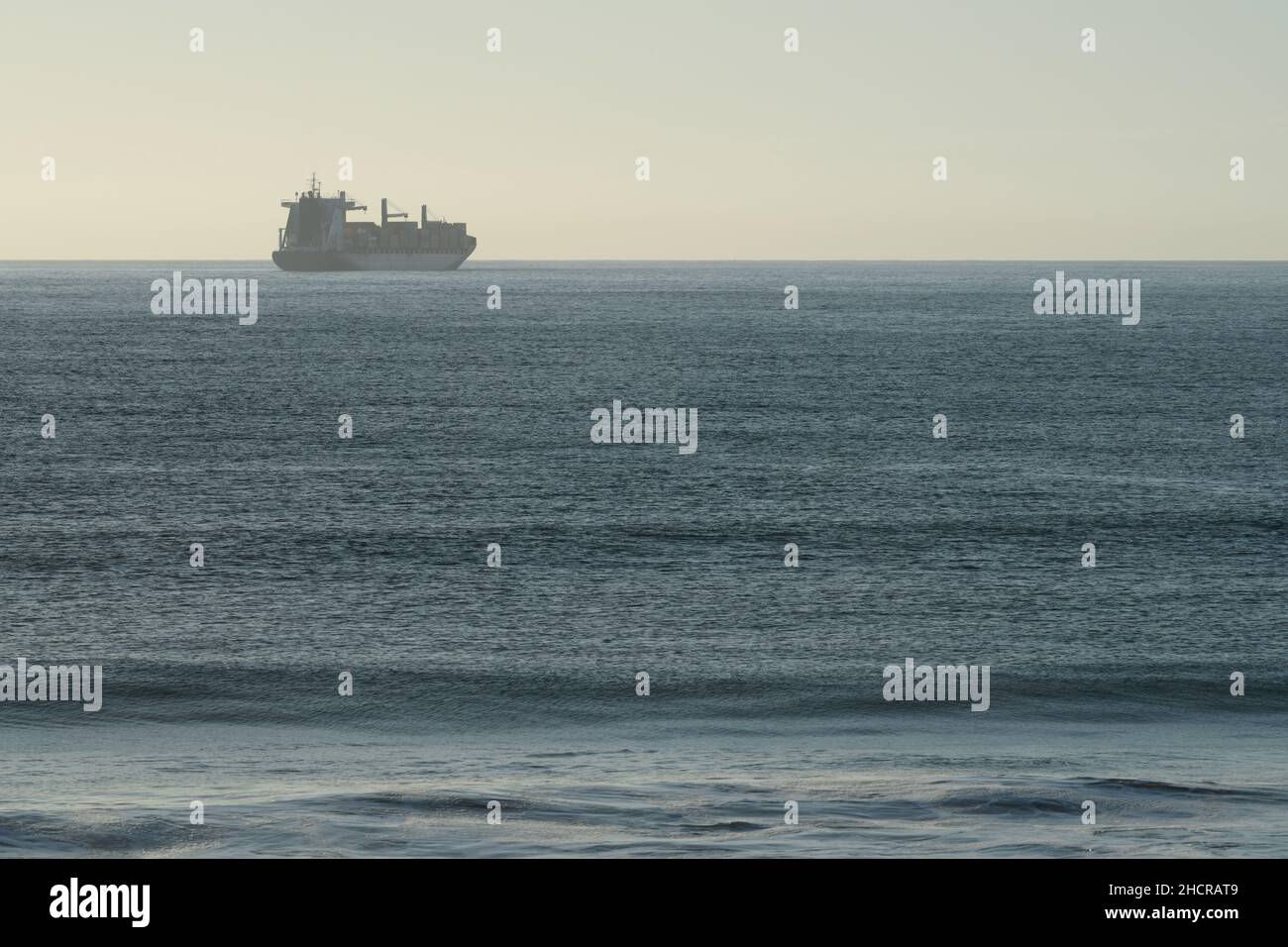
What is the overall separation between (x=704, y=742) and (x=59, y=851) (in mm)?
14286

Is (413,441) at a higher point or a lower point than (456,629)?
higher

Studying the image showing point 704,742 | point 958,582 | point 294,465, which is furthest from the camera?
point 294,465

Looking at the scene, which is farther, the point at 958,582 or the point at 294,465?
the point at 294,465

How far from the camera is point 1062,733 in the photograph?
33.1 m

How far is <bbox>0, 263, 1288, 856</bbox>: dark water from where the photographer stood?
75.9 ft

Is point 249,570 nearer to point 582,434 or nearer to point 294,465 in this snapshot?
point 294,465

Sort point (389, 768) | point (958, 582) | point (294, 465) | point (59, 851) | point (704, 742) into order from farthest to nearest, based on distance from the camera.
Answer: point (294, 465) → point (958, 582) → point (704, 742) → point (389, 768) → point (59, 851)

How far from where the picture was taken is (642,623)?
43.2 metres

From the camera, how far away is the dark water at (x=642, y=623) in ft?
75.9

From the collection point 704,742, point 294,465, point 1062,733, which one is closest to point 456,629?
point 704,742

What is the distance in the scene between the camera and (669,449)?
75.4 meters

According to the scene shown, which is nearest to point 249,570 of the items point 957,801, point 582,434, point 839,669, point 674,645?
point 674,645

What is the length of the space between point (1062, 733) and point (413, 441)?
5216 cm
